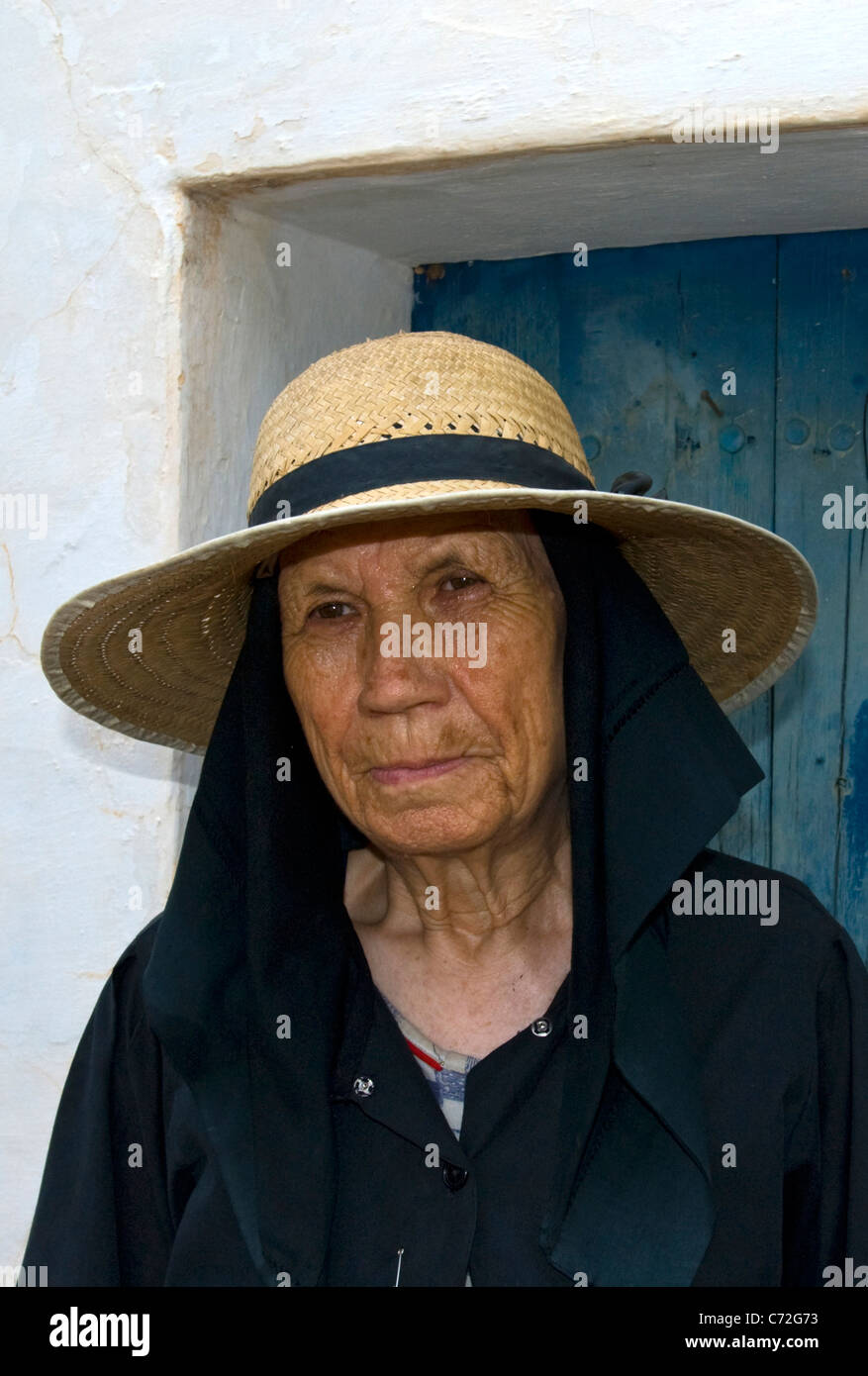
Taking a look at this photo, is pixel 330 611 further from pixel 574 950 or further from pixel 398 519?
pixel 574 950

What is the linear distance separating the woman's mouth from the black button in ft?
1.52

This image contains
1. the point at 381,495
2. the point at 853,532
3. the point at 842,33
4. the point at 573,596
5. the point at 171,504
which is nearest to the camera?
the point at 381,495

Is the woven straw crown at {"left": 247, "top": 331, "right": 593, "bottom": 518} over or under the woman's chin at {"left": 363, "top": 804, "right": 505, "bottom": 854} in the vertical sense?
over

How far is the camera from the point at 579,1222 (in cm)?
160

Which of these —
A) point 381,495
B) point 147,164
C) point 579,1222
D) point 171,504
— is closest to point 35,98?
point 147,164

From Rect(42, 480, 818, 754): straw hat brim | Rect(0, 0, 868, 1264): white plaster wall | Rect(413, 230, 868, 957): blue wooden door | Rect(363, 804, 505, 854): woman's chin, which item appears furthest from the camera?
Rect(413, 230, 868, 957): blue wooden door

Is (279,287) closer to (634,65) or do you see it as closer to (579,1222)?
(634,65)

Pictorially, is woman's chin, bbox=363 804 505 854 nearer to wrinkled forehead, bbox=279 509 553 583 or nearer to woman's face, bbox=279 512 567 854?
woman's face, bbox=279 512 567 854

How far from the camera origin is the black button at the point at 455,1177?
166cm

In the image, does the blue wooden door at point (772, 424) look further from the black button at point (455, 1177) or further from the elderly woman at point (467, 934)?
the black button at point (455, 1177)

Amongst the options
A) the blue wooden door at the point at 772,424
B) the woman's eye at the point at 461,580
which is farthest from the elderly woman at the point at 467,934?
the blue wooden door at the point at 772,424

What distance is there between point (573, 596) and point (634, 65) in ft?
2.75

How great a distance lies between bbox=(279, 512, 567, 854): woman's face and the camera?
1668mm

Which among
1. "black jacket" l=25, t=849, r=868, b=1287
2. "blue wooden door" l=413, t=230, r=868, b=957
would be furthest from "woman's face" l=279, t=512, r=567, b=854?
"blue wooden door" l=413, t=230, r=868, b=957
